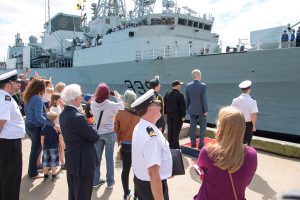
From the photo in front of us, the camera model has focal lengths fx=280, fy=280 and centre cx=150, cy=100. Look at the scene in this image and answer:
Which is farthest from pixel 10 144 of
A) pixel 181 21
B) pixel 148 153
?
pixel 181 21

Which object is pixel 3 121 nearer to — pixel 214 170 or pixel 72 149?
pixel 72 149

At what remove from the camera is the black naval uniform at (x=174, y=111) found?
5122mm

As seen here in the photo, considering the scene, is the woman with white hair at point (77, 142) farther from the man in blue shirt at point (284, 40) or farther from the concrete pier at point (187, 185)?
the man in blue shirt at point (284, 40)

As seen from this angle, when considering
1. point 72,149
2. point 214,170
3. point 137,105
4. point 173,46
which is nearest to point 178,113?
point 72,149

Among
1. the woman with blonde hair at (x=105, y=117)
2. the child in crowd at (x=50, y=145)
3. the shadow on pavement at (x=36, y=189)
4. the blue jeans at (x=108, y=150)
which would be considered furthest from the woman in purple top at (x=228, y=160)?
the child in crowd at (x=50, y=145)

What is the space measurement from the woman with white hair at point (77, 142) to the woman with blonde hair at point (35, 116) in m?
1.15

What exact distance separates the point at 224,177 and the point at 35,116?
307 centimetres

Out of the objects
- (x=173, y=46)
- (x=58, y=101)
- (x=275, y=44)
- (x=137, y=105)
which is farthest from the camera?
(x=173, y=46)

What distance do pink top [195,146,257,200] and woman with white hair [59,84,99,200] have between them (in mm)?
1255

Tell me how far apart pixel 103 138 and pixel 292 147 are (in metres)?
3.44

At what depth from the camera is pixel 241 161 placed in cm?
166

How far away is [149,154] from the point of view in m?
1.88

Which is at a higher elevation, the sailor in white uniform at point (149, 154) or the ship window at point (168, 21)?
the ship window at point (168, 21)

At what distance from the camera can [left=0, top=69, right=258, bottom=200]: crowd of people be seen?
1.70m
